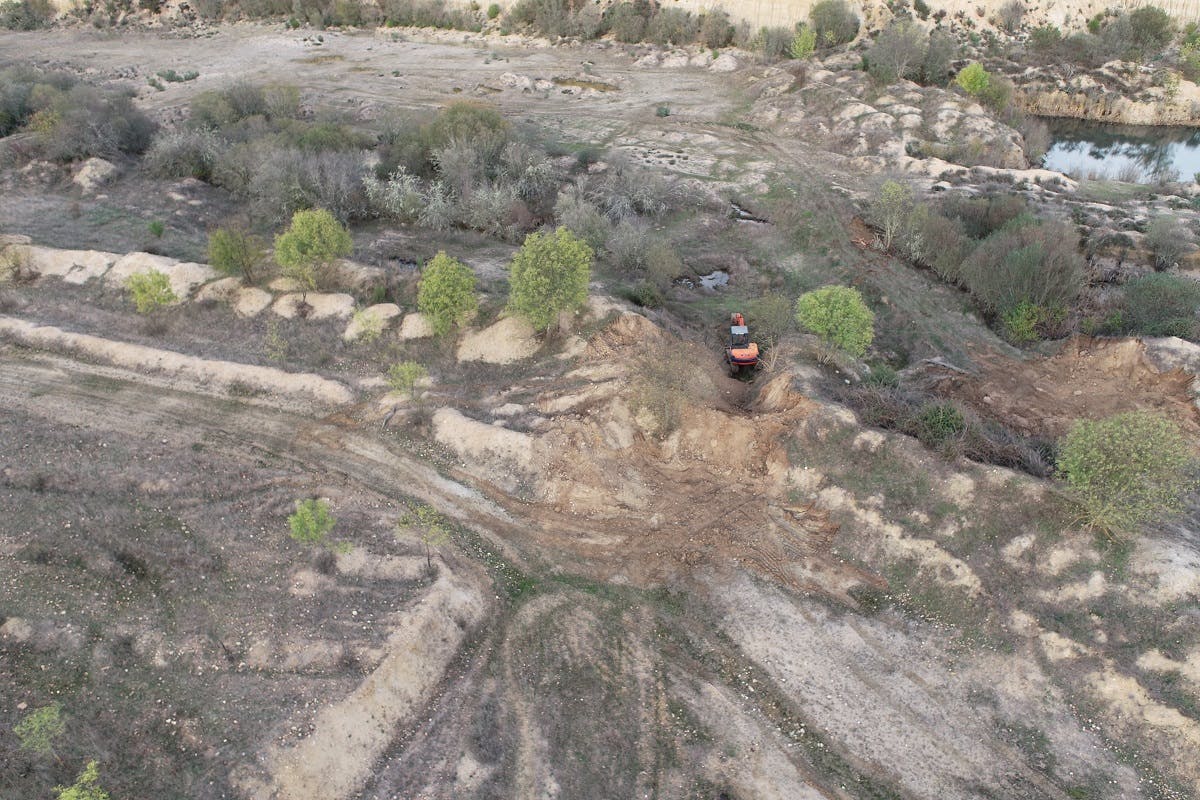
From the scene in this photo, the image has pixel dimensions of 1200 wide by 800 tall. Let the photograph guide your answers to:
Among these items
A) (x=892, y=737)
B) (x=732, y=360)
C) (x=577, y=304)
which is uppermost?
(x=577, y=304)

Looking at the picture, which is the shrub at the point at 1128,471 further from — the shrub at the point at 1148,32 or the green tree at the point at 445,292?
the shrub at the point at 1148,32

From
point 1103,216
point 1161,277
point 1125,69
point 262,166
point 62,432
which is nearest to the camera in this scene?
point 62,432

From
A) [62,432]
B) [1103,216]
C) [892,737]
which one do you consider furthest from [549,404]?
[1103,216]

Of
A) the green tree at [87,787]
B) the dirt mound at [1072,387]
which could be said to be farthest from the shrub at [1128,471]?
the green tree at [87,787]

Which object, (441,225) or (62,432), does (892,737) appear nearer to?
(62,432)

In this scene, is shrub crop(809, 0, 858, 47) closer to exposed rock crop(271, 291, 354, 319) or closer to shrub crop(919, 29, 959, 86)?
shrub crop(919, 29, 959, 86)

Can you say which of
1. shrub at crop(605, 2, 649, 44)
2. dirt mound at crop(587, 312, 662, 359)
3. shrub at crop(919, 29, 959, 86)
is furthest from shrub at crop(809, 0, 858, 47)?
dirt mound at crop(587, 312, 662, 359)

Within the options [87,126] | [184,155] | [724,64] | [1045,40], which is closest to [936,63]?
[1045,40]

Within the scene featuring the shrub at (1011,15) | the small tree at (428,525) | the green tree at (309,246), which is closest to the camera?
the small tree at (428,525)
